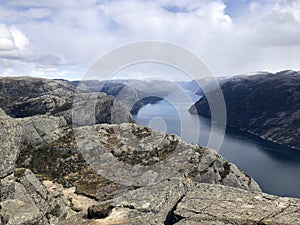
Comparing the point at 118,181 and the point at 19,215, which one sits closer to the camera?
the point at 19,215

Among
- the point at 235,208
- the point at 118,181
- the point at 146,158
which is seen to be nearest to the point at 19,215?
the point at 235,208

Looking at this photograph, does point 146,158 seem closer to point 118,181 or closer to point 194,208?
point 118,181

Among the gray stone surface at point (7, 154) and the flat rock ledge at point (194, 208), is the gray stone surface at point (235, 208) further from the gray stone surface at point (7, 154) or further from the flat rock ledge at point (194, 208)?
the gray stone surface at point (7, 154)

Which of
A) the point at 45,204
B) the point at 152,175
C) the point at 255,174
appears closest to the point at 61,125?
the point at 152,175

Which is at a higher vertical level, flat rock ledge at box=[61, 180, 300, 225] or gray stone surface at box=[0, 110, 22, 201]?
flat rock ledge at box=[61, 180, 300, 225]

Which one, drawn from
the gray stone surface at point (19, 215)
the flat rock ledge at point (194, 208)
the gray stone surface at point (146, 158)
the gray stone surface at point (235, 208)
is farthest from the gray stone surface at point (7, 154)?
→ the gray stone surface at point (146, 158)

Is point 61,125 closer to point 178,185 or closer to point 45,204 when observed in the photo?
point 45,204

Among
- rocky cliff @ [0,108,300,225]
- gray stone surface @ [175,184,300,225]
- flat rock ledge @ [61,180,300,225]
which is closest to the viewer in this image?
gray stone surface @ [175,184,300,225]

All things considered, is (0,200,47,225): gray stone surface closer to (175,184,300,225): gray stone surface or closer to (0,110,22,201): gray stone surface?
(0,110,22,201): gray stone surface

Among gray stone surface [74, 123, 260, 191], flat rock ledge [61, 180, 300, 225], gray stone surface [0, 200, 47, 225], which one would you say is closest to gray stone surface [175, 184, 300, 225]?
flat rock ledge [61, 180, 300, 225]
